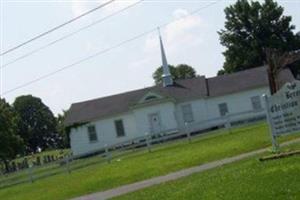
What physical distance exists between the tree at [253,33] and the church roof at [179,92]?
70.2 feet

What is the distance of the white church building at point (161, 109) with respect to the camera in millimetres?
58000

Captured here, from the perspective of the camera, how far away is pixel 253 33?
85750mm

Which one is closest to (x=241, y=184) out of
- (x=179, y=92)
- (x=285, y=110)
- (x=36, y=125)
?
(x=285, y=110)

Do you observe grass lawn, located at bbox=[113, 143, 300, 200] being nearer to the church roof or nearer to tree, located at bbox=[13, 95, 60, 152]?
the church roof

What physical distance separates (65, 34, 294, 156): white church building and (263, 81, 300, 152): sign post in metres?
36.8

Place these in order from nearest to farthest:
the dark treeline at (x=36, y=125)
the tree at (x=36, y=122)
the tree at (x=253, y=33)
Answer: the tree at (x=253, y=33) < the dark treeline at (x=36, y=125) < the tree at (x=36, y=122)

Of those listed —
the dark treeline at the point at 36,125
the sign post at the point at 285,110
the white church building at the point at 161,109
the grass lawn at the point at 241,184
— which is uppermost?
the dark treeline at the point at 36,125

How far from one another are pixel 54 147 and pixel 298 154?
103745 mm

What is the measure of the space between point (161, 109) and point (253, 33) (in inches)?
1250

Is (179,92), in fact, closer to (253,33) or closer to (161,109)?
(161,109)

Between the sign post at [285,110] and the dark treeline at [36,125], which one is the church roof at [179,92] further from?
the dark treeline at [36,125]

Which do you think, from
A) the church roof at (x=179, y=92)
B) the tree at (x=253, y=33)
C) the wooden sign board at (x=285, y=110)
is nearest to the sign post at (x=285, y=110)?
the wooden sign board at (x=285, y=110)

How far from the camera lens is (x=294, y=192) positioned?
1202 cm

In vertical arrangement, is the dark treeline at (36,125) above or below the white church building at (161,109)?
above
